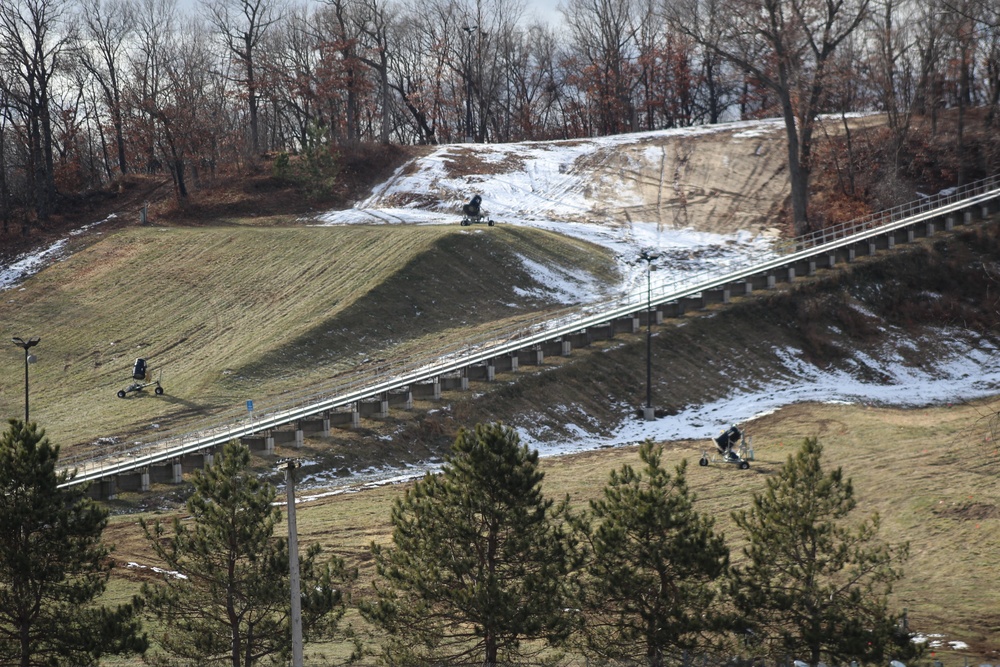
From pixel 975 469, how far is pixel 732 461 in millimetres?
7976

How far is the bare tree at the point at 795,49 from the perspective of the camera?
208 ft

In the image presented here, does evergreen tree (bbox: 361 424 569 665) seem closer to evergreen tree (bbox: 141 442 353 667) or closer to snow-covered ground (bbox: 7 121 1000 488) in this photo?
evergreen tree (bbox: 141 442 353 667)

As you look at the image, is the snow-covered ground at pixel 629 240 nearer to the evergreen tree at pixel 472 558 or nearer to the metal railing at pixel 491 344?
the metal railing at pixel 491 344

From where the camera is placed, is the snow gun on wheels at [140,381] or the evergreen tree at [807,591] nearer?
the evergreen tree at [807,591]

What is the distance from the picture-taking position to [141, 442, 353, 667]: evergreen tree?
1808cm

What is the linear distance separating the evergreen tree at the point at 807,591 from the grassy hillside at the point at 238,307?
2843 centimetres

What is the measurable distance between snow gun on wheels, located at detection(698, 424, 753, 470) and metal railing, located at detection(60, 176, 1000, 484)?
39.1 ft

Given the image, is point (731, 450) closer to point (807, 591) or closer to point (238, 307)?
point (807, 591)

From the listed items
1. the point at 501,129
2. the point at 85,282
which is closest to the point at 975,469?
the point at 85,282

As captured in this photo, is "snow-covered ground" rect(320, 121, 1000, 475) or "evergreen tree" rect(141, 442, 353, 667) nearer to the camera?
"evergreen tree" rect(141, 442, 353, 667)

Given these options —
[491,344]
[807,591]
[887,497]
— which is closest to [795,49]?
[491,344]

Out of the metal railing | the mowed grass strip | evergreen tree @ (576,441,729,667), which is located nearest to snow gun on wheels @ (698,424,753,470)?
the mowed grass strip

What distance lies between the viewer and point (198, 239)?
219 ft

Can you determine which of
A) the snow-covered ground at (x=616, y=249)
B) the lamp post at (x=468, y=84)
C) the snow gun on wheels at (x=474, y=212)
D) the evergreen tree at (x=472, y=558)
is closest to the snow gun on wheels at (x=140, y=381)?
the snow-covered ground at (x=616, y=249)
